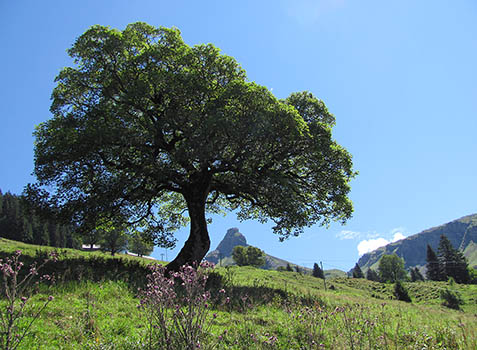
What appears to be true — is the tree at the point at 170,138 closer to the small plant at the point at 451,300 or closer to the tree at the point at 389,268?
the small plant at the point at 451,300

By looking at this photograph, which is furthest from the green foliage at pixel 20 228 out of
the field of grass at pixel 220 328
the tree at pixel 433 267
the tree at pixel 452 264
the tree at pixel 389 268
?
the tree at pixel 452 264

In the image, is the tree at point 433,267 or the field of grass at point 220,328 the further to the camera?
the tree at point 433,267

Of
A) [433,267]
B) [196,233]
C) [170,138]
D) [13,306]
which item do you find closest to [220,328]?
[13,306]

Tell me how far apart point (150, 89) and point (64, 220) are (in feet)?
26.7

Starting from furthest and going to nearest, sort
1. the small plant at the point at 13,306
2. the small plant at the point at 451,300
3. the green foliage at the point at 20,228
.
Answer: the green foliage at the point at 20,228, the small plant at the point at 451,300, the small plant at the point at 13,306

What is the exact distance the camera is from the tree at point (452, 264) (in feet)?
301

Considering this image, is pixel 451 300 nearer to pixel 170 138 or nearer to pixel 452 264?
pixel 452 264

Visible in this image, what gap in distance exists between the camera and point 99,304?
7.82m

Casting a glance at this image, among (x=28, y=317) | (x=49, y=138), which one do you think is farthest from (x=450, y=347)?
(x=49, y=138)

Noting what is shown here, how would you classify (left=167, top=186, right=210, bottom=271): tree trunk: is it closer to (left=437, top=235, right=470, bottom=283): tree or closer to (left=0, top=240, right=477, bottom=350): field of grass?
(left=0, top=240, right=477, bottom=350): field of grass

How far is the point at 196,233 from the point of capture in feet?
54.8

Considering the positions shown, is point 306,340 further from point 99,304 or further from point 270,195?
point 270,195

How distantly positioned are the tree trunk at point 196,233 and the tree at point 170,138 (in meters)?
0.06

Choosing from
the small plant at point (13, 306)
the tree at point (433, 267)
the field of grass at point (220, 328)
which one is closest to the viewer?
the small plant at point (13, 306)
